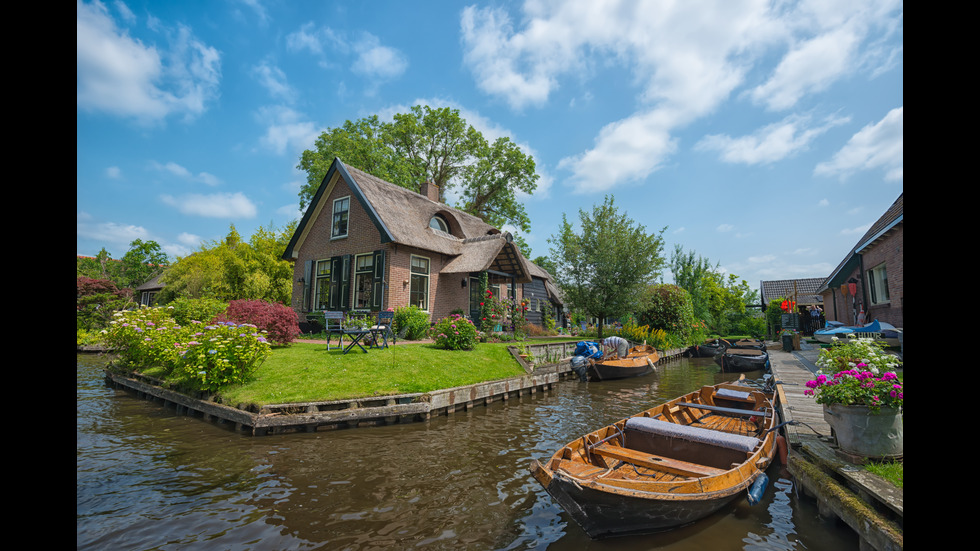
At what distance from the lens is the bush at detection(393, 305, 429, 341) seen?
602 inches

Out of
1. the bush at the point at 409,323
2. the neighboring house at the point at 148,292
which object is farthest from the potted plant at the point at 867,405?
the neighboring house at the point at 148,292

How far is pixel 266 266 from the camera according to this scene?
867 inches

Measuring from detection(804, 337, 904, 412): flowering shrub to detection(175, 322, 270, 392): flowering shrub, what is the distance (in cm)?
928

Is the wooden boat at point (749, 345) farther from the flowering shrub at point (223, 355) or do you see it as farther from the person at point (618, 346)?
the flowering shrub at point (223, 355)

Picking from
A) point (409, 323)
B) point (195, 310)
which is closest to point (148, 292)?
point (195, 310)

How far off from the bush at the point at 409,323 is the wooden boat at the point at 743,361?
12.2m

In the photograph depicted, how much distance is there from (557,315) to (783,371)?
19.5 metres

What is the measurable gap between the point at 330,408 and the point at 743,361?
1618 cm

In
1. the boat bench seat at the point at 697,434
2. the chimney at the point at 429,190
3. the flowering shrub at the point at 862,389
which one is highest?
the chimney at the point at 429,190

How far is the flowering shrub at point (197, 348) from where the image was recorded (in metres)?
8.73

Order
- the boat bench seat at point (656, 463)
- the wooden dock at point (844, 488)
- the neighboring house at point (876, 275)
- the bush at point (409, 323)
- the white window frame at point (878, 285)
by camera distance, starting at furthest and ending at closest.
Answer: the bush at point (409, 323)
the white window frame at point (878, 285)
the neighboring house at point (876, 275)
the boat bench seat at point (656, 463)
the wooden dock at point (844, 488)

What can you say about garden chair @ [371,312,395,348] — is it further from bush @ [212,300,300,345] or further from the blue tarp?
the blue tarp

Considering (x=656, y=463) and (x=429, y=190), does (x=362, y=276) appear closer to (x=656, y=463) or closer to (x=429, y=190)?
(x=429, y=190)
